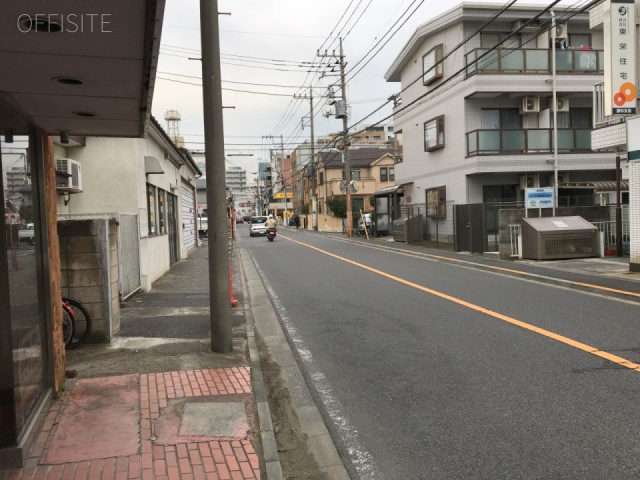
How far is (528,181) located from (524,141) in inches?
76.0

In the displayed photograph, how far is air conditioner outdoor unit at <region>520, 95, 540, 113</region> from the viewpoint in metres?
23.4

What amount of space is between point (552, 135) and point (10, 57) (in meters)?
24.0

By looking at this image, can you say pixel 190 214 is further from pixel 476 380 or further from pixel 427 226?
pixel 476 380

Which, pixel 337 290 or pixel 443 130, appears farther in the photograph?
pixel 443 130

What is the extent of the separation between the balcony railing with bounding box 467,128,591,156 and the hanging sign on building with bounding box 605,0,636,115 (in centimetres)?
1027

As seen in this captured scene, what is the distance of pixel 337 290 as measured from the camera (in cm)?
1180

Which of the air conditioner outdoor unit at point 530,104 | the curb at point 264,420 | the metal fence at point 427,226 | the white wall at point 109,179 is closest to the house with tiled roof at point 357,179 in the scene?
the metal fence at point 427,226

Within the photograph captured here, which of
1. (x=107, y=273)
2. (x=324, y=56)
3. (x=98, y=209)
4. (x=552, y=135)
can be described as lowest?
(x=107, y=273)

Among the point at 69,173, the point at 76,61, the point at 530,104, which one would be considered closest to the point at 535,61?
the point at 530,104

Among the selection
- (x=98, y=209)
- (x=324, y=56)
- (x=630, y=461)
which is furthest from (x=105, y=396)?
(x=324, y=56)

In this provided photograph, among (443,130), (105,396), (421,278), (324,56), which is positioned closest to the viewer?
(105,396)

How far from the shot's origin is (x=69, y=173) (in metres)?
9.47

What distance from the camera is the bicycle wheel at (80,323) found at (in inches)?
256

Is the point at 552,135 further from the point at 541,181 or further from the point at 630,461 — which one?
the point at 630,461
